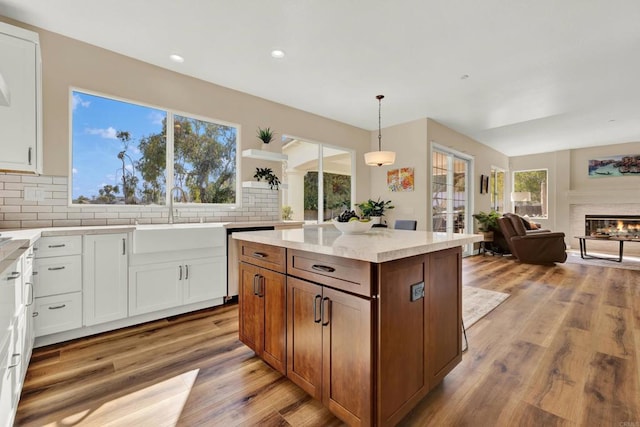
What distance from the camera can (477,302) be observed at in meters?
3.36

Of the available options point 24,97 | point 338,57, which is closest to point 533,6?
point 338,57

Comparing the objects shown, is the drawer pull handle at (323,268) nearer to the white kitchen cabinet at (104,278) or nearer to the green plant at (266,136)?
the white kitchen cabinet at (104,278)

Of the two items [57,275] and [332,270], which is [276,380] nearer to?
[332,270]

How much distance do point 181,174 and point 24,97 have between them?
1468mm

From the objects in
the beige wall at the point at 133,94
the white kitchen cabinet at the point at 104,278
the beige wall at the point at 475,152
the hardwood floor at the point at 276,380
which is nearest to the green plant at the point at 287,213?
the beige wall at the point at 133,94

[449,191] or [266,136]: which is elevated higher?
[266,136]

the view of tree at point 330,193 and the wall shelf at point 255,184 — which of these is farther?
the view of tree at point 330,193

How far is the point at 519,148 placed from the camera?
8.03 m

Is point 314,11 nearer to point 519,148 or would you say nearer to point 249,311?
point 249,311

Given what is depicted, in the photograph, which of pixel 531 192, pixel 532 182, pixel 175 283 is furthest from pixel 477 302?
pixel 532 182

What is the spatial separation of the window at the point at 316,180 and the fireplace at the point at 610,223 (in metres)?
6.18

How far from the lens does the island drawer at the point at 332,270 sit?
1299mm

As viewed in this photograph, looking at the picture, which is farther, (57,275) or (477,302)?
(477,302)

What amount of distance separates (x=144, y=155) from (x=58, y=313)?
174 cm
